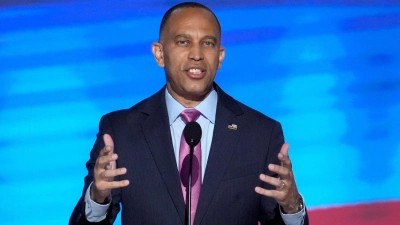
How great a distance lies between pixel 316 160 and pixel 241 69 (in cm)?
56

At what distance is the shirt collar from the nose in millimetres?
162

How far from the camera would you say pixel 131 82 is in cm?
378

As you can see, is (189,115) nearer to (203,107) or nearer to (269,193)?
(203,107)

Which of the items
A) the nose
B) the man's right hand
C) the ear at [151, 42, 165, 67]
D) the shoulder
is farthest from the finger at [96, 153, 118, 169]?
the ear at [151, 42, 165, 67]

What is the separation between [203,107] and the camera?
2742 millimetres

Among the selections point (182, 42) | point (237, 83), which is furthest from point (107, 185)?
point (237, 83)

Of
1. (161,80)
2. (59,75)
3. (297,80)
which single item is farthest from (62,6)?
(297,80)

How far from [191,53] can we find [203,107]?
19 cm

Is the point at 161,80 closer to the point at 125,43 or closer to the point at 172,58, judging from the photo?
the point at 125,43

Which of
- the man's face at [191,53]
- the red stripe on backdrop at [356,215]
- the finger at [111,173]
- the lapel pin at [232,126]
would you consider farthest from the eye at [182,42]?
the red stripe on backdrop at [356,215]

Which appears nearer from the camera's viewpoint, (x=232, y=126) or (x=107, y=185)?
(x=107, y=185)

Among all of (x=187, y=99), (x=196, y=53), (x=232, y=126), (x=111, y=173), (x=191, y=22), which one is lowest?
(x=111, y=173)

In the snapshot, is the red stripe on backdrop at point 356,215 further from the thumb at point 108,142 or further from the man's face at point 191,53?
the thumb at point 108,142

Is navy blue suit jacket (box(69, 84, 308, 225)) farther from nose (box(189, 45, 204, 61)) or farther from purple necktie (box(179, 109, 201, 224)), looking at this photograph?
nose (box(189, 45, 204, 61))
